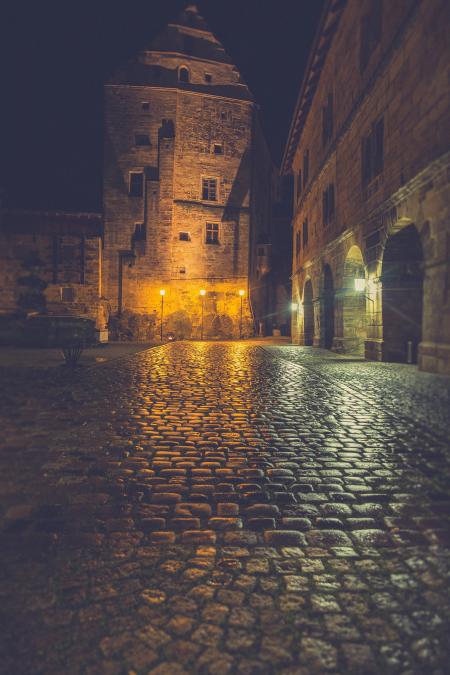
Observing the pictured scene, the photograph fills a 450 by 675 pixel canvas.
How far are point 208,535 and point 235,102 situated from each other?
39.6 metres

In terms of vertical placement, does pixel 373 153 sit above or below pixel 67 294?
above

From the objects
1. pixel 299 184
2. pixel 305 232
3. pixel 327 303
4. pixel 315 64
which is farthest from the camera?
pixel 299 184

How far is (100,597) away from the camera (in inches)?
80.9

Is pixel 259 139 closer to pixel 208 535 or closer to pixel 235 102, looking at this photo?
pixel 235 102

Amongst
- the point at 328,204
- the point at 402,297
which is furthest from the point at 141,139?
the point at 402,297

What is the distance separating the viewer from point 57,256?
32312 millimetres

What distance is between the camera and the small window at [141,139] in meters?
35.1

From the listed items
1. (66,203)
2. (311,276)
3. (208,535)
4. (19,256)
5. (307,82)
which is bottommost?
(208,535)

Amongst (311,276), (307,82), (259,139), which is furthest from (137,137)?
(311,276)

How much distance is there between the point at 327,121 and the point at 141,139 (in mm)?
19653

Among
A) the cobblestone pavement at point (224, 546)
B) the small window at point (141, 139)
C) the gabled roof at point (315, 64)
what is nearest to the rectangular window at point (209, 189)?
the small window at point (141, 139)

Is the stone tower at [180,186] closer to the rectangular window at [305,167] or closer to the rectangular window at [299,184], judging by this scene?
the rectangular window at [299,184]

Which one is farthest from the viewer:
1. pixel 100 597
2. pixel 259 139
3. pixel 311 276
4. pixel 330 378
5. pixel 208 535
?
pixel 259 139

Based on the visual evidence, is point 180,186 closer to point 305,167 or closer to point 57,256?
point 57,256
